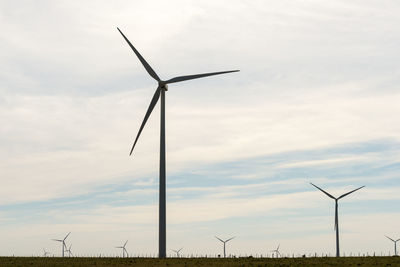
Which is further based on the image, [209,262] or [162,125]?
[162,125]

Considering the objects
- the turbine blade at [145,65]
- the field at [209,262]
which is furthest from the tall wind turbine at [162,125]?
the field at [209,262]

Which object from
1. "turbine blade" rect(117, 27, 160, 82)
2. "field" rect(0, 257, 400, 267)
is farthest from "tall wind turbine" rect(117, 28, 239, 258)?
"field" rect(0, 257, 400, 267)

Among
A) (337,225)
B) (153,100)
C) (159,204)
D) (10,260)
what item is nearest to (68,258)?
(10,260)

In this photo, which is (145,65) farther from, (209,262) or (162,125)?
(209,262)

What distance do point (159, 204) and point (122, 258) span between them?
8.73m

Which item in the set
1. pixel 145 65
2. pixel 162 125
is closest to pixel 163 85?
pixel 145 65

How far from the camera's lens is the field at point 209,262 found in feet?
249

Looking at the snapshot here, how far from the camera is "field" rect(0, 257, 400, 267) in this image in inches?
2987

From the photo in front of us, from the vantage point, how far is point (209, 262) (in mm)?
78562

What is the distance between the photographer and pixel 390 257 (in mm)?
81562

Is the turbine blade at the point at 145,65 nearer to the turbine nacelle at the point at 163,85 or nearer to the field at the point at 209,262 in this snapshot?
the turbine nacelle at the point at 163,85

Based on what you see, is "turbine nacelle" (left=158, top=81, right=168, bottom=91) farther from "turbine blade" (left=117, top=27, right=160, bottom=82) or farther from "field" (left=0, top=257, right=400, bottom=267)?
"field" (left=0, top=257, right=400, bottom=267)

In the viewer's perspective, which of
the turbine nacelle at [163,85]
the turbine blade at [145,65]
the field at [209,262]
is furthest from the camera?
the turbine blade at [145,65]

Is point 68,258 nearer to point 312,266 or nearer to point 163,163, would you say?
point 163,163
